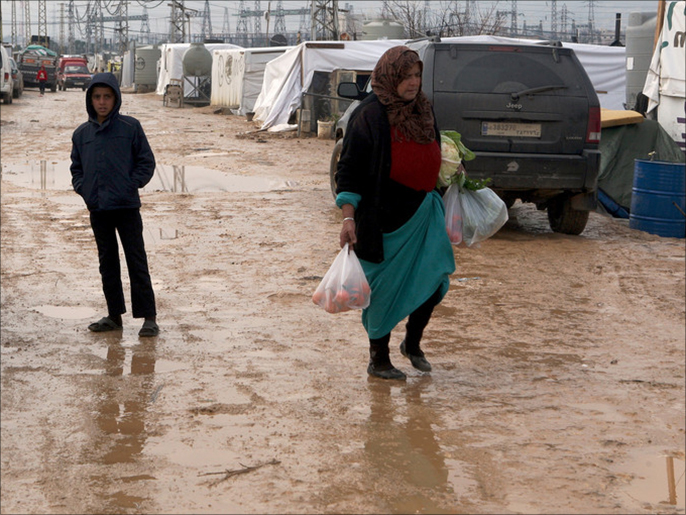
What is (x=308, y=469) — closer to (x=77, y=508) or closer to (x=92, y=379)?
(x=77, y=508)

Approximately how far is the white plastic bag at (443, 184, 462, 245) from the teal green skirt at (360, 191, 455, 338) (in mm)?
246

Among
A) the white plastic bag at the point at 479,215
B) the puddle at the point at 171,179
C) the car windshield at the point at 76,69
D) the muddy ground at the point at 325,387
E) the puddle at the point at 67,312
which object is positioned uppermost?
the car windshield at the point at 76,69

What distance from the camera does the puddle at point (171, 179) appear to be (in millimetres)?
13430

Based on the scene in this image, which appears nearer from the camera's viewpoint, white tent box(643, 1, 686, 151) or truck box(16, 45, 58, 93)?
white tent box(643, 1, 686, 151)

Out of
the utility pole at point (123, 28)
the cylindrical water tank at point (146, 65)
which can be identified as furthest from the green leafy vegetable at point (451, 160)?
the utility pole at point (123, 28)

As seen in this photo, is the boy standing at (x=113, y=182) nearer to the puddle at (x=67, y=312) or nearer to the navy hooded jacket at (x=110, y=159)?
the navy hooded jacket at (x=110, y=159)

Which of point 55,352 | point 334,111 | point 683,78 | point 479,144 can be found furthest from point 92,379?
point 334,111

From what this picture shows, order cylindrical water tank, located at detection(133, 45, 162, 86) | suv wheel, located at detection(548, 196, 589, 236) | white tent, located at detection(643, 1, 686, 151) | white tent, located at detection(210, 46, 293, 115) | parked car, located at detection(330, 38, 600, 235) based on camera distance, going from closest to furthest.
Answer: parked car, located at detection(330, 38, 600, 235)
suv wheel, located at detection(548, 196, 589, 236)
white tent, located at detection(643, 1, 686, 151)
white tent, located at detection(210, 46, 293, 115)
cylindrical water tank, located at detection(133, 45, 162, 86)

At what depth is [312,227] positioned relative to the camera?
10227mm

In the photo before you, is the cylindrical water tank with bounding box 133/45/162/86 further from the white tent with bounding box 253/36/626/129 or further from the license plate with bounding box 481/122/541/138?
the license plate with bounding box 481/122/541/138

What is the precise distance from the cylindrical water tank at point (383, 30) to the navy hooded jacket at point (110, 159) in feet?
91.9

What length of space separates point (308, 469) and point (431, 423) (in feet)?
2.75

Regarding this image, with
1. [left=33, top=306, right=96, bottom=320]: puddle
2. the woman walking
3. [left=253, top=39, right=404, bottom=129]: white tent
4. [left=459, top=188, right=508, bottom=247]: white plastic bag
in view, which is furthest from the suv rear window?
[left=253, top=39, right=404, bottom=129]: white tent

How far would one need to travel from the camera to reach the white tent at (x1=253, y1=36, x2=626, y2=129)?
74.5 feet
